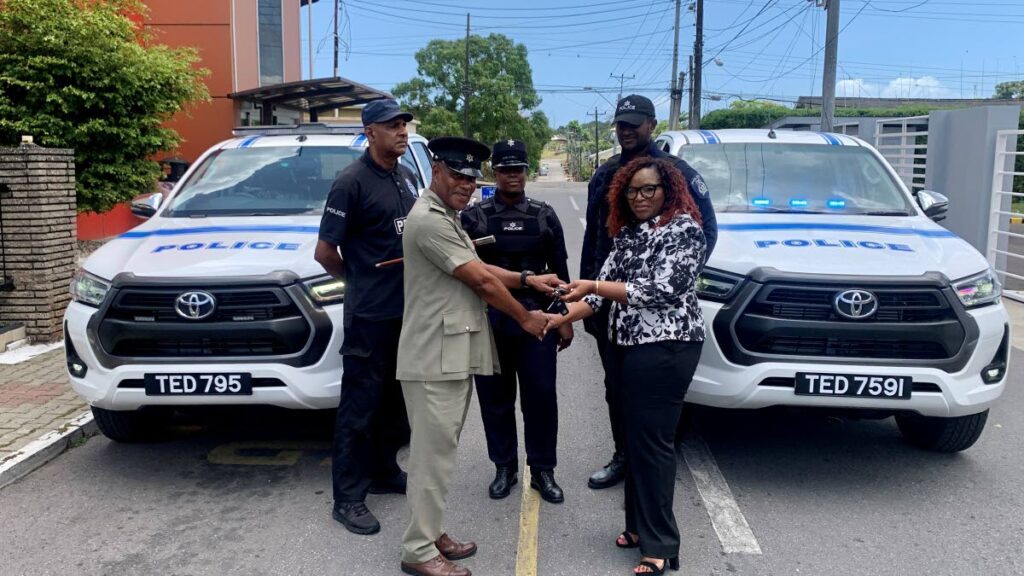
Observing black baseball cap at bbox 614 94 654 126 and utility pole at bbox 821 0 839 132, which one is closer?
black baseball cap at bbox 614 94 654 126

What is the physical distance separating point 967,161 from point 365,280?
10169mm

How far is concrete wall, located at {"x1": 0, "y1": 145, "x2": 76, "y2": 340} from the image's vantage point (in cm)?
719

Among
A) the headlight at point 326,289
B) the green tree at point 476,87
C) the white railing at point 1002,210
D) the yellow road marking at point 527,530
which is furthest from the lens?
the green tree at point 476,87

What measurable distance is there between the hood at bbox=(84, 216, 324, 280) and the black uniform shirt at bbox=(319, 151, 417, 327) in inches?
21.4

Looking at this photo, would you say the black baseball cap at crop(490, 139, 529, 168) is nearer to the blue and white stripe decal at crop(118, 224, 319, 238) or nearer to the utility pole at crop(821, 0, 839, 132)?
the blue and white stripe decal at crop(118, 224, 319, 238)

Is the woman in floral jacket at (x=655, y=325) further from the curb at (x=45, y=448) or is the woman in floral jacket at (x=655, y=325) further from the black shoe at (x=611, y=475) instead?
the curb at (x=45, y=448)

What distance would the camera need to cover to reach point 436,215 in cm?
336

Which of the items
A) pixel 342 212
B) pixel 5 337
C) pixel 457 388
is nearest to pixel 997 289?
pixel 457 388

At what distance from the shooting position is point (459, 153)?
3418mm

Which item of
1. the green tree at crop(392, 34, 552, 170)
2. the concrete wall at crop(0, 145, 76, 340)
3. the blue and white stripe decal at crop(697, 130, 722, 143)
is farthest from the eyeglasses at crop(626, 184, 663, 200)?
the green tree at crop(392, 34, 552, 170)

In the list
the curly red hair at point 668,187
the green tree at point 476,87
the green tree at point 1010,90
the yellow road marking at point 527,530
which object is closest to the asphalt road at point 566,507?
the yellow road marking at point 527,530

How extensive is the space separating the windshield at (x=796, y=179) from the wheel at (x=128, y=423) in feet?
12.3

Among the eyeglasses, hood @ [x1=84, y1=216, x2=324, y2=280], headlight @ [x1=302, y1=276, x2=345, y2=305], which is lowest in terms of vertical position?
A: headlight @ [x1=302, y1=276, x2=345, y2=305]

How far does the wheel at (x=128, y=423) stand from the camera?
16.4 ft
